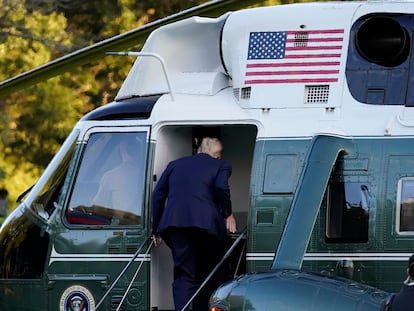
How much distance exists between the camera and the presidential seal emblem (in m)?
9.06

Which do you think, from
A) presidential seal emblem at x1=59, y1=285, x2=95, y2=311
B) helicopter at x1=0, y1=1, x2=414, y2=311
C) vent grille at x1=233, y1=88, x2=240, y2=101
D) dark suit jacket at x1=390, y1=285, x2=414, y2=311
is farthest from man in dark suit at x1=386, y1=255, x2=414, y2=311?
presidential seal emblem at x1=59, y1=285, x2=95, y2=311

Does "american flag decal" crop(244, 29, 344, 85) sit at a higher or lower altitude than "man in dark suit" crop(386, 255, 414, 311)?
higher

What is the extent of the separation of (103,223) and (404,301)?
310 cm

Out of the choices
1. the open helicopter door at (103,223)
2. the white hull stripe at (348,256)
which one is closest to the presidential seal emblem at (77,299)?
the open helicopter door at (103,223)

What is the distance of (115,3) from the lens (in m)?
23.0

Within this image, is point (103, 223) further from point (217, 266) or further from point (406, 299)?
point (406, 299)

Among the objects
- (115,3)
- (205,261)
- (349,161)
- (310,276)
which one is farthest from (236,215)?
(115,3)

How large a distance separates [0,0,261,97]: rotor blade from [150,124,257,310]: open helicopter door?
752 mm

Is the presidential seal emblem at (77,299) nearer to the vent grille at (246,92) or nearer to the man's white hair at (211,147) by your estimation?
the man's white hair at (211,147)

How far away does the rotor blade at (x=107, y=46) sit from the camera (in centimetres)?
888

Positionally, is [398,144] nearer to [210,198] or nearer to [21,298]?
[210,198]

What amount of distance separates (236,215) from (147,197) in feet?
3.27

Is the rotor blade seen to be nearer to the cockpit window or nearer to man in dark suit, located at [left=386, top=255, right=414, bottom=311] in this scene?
the cockpit window

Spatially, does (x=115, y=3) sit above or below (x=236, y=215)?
above
